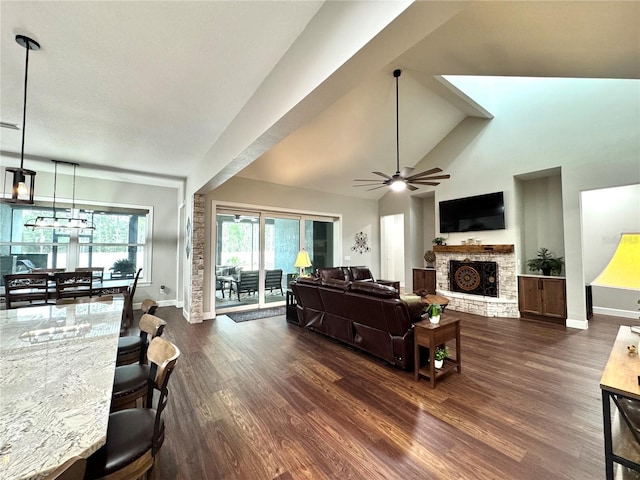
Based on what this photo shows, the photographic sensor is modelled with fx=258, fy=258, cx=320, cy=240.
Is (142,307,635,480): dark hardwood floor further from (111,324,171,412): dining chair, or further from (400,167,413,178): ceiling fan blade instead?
(400,167,413,178): ceiling fan blade

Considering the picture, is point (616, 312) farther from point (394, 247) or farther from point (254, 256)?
point (254, 256)

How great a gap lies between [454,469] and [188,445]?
1852 millimetres

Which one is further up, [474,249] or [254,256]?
[474,249]

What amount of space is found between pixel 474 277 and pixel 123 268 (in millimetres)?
8174

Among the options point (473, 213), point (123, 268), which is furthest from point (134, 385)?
point (473, 213)

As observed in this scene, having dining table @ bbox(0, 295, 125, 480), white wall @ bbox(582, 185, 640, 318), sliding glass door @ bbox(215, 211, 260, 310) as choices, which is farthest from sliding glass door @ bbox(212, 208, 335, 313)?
white wall @ bbox(582, 185, 640, 318)

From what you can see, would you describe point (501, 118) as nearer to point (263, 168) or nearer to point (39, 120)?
point (263, 168)

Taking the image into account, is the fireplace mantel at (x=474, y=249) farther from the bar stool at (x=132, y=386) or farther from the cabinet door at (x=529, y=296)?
the bar stool at (x=132, y=386)

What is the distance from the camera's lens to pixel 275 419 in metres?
2.16

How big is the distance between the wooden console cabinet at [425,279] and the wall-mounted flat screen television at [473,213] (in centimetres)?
125

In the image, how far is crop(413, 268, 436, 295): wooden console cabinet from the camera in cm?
703

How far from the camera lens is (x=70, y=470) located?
675 mm

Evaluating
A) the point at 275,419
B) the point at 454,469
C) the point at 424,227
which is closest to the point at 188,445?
the point at 275,419

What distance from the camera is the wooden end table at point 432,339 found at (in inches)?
105
